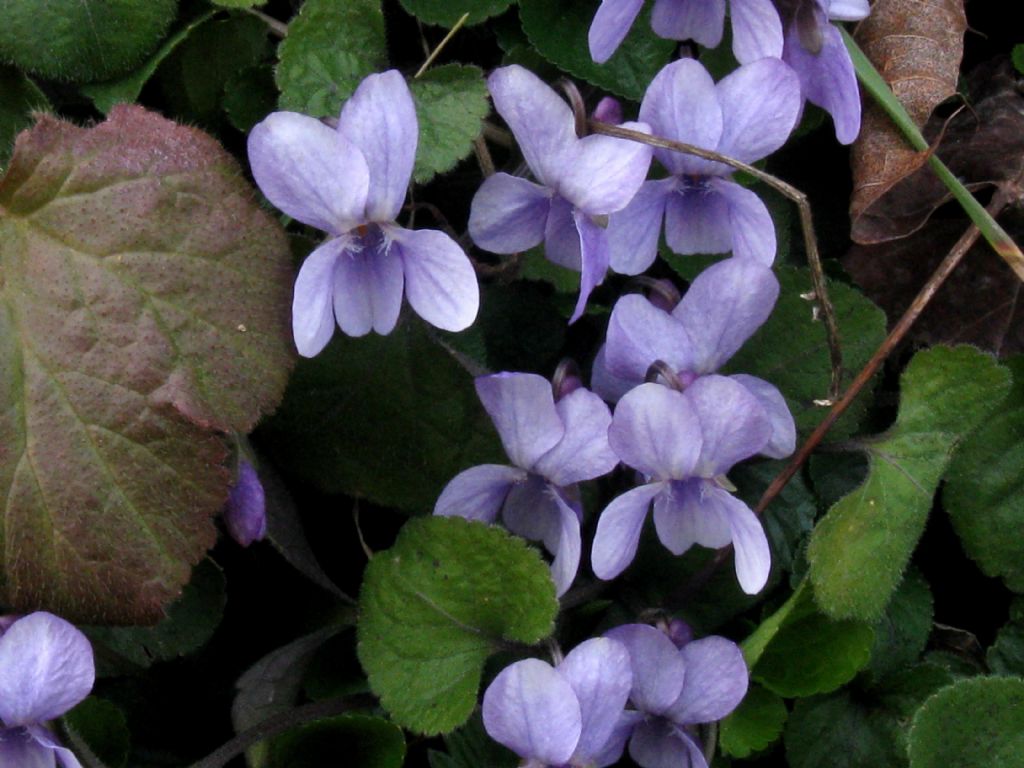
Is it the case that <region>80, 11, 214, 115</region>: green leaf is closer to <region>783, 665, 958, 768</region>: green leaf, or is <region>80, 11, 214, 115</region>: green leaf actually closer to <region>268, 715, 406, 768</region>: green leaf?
<region>268, 715, 406, 768</region>: green leaf

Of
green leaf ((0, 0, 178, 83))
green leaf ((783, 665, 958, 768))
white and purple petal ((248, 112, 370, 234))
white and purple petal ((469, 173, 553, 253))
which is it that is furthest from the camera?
green leaf ((783, 665, 958, 768))

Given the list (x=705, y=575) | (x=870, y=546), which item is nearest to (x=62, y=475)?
(x=705, y=575)

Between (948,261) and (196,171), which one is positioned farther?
(948,261)

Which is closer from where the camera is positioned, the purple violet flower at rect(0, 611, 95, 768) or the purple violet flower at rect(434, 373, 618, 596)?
the purple violet flower at rect(0, 611, 95, 768)

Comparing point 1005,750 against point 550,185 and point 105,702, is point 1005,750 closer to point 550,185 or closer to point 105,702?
point 550,185

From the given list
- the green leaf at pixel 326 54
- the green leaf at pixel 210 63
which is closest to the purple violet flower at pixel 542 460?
the green leaf at pixel 326 54

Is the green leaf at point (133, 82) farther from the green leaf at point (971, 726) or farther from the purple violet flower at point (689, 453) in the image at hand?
the green leaf at point (971, 726)

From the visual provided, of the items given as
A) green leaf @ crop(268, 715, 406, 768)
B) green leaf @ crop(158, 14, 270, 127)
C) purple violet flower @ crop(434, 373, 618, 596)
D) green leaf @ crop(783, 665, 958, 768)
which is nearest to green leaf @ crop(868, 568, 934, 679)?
green leaf @ crop(783, 665, 958, 768)
